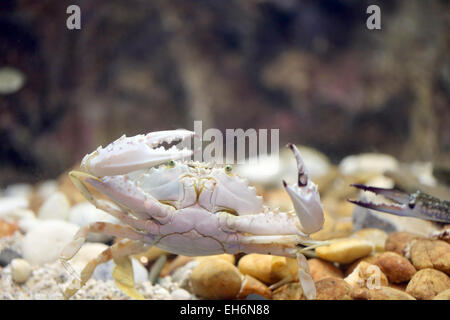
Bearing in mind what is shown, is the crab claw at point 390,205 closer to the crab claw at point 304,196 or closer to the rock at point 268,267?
the crab claw at point 304,196

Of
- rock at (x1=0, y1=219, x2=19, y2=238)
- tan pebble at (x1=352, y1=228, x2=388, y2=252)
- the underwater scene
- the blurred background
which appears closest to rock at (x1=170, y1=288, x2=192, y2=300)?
the underwater scene

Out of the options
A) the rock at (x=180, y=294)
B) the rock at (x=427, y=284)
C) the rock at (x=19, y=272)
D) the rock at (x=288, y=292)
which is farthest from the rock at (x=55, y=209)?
the rock at (x=427, y=284)

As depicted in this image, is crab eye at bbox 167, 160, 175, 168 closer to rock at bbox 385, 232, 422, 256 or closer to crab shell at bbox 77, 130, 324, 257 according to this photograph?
crab shell at bbox 77, 130, 324, 257

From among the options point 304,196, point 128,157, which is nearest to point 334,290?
point 304,196

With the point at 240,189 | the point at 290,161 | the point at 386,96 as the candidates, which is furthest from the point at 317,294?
the point at 386,96

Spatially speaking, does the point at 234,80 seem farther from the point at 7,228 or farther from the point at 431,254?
the point at 431,254

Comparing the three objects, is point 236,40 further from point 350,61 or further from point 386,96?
point 386,96
